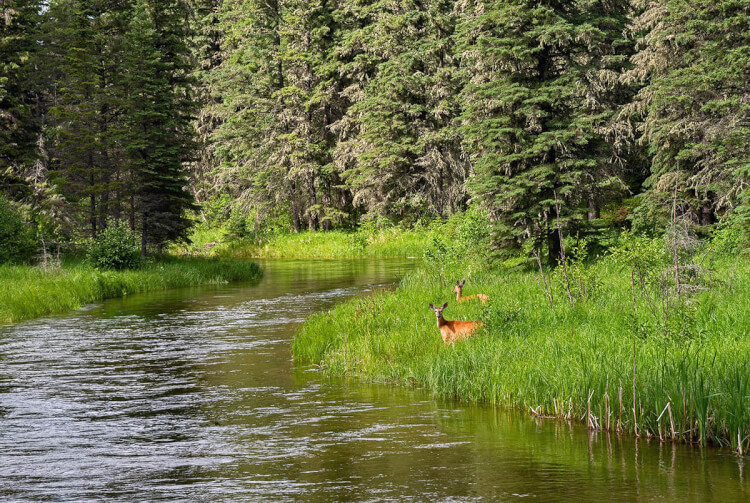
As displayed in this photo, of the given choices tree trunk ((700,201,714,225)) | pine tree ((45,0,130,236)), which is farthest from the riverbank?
pine tree ((45,0,130,236))

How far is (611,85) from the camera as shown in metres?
35.8

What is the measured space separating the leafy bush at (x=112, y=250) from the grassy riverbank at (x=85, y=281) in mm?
586

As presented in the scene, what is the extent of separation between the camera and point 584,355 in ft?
34.1

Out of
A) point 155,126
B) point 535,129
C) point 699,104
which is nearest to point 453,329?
point 535,129

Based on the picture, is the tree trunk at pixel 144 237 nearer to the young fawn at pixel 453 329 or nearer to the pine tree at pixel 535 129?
the pine tree at pixel 535 129

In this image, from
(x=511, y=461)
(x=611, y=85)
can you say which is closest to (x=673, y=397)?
(x=511, y=461)

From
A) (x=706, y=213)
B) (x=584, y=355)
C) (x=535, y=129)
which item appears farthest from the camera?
(x=706, y=213)

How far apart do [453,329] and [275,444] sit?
187 inches

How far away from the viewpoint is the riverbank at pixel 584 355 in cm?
872

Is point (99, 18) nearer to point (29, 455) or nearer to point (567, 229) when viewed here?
point (567, 229)

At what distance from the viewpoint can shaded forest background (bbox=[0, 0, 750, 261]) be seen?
22297 mm

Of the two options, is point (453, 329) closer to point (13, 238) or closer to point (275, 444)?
point (275, 444)

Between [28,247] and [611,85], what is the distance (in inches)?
1015

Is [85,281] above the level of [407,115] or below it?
below
